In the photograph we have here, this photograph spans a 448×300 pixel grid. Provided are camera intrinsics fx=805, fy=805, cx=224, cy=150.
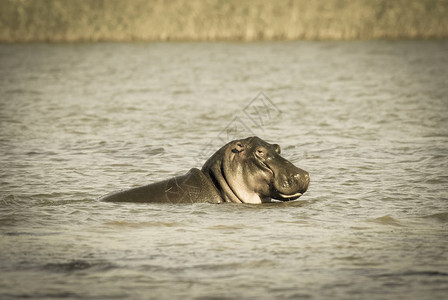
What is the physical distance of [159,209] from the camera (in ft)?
26.5

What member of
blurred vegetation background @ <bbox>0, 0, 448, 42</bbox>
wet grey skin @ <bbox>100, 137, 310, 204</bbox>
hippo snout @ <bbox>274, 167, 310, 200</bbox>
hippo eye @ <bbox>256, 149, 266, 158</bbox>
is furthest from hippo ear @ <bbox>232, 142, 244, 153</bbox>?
blurred vegetation background @ <bbox>0, 0, 448, 42</bbox>

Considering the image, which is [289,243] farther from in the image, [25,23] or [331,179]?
[25,23]

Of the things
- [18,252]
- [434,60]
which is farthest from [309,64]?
[18,252]

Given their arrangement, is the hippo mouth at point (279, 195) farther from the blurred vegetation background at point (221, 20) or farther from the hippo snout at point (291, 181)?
the blurred vegetation background at point (221, 20)

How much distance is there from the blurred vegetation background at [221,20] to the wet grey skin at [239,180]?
2539 centimetres

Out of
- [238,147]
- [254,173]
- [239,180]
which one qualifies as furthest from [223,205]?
[238,147]

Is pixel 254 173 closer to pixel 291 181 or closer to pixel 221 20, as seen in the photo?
pixel 291 181

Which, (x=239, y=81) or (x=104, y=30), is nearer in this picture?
(x=239, y=81)

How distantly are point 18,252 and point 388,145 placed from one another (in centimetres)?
756

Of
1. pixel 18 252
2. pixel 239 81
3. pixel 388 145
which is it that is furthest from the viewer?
pixel 239 81

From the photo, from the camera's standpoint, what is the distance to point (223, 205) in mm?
8117

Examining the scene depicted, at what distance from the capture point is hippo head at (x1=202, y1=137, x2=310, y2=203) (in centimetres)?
790

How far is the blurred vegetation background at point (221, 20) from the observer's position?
32.6m

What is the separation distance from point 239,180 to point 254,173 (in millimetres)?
195
